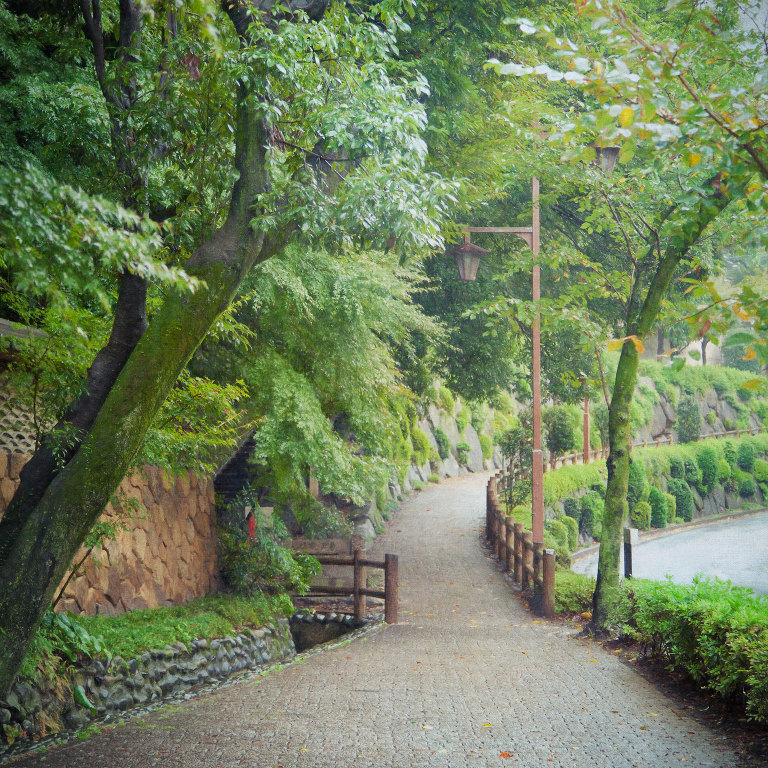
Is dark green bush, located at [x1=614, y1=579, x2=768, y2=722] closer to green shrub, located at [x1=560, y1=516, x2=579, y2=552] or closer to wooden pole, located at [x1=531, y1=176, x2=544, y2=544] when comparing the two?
wooden pole, located at [x1=531, y1=176, x2=544, y2=544]

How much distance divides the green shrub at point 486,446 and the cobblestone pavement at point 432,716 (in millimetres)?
25842

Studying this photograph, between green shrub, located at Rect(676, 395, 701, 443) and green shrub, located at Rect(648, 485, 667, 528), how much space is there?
27.3ft

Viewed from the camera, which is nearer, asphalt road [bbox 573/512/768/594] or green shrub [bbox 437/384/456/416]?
asphalt road [bbox 573/512/768/594]

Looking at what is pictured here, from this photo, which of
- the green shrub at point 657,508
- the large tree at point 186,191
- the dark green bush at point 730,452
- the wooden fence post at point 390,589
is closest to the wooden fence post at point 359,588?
the wooden fence post at point 390,589

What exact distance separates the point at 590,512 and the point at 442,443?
25.2 feet

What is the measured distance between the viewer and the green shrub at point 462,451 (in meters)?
34.3

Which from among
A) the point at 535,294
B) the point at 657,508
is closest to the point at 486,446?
the point at 657,508

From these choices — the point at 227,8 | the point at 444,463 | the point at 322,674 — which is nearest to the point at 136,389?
the point at 322,674

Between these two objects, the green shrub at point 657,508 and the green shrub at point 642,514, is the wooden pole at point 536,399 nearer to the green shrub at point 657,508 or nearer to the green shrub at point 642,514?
the green shrub at point 642,514

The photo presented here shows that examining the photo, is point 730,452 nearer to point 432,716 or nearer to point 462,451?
point 462,451

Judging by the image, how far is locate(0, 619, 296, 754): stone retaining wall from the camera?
230 inches

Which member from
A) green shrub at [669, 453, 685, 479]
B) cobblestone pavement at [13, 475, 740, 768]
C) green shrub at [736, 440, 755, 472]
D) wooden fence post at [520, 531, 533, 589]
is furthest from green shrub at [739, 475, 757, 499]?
cobblestone pavement at [13, 475, 740, 768]

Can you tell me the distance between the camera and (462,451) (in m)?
34.5

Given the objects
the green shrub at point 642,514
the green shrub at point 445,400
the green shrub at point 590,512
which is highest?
the green shrub at point 445,400
